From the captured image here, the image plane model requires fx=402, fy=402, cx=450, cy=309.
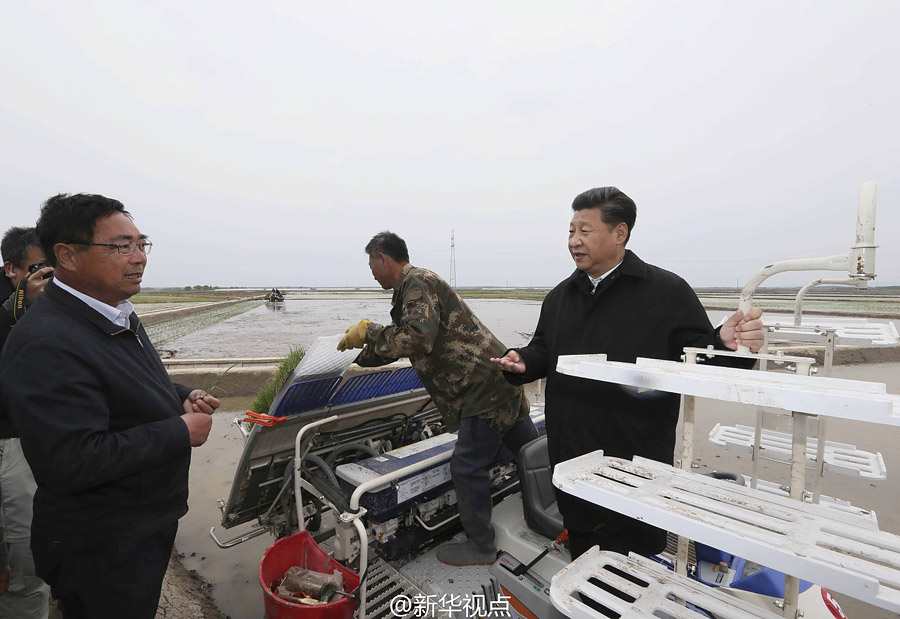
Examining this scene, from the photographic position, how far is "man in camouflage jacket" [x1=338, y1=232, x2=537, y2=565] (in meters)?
2.32

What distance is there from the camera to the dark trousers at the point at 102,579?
1432mm

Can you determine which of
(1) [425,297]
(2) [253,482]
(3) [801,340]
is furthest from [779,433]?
(2) [253,482]

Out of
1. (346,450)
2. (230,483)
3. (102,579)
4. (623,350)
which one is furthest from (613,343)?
(230,483)

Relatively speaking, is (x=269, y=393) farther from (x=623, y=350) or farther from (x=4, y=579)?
(x=623, y=350)

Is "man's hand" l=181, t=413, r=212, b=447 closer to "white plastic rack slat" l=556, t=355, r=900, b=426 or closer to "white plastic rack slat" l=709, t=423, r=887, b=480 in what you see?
"white plastic rack slat" l=556, t=355, r=900, b=426

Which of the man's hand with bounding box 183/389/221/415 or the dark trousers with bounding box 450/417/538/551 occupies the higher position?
the man's hand with bounding box 183/389/221/415

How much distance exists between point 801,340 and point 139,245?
Result: 501 cm

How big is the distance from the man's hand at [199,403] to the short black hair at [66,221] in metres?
0.73

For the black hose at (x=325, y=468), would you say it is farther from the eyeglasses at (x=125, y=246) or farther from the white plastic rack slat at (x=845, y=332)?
the white plastic rack slat at (x=845, y=332)

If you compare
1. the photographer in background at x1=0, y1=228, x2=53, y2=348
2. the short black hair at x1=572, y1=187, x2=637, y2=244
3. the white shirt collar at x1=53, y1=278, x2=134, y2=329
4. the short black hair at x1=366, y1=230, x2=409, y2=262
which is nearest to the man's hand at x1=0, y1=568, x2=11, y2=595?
the white shirt collar at x1=53, y1=278, x2=134, y2=329

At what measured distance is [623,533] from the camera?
5.24ft

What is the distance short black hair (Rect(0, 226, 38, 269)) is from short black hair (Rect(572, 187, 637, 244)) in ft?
10.2

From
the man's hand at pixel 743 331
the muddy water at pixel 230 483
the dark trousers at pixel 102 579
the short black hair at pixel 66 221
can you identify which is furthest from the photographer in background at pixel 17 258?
the man's hand at pixel 743 331

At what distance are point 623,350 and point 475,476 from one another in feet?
3.80
